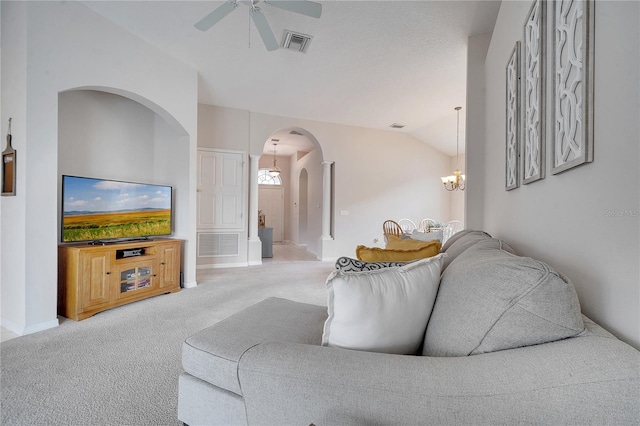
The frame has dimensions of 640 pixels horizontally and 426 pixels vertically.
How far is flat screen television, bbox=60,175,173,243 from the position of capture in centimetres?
299

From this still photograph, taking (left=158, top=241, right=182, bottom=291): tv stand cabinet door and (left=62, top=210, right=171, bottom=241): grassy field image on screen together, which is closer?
(left=62, top=210, right=171, bottom=241): grassy field image on screen

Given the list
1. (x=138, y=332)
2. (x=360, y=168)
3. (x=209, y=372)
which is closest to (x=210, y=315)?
(x=138, y=332)

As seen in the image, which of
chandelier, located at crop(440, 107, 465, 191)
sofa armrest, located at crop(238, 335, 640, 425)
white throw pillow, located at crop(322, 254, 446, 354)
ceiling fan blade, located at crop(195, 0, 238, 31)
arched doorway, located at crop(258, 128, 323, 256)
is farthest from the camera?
arched doorway, located at crop(258, 128, 323, 256)

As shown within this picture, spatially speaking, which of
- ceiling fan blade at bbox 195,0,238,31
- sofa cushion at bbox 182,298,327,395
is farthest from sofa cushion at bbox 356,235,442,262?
ceiling fan blade at bbox 195,0,238,31

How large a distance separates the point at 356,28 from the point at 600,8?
2.54 meters

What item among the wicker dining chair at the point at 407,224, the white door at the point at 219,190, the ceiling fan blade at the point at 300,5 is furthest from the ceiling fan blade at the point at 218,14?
the wicker dining chair at the point at 407,224

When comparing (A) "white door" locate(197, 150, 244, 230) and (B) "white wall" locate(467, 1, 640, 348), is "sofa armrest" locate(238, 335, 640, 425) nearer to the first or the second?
(B) "white wall" locate(467, 1, 640, 348)

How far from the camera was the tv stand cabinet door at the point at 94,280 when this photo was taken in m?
2.84

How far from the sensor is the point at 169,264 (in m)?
3.74

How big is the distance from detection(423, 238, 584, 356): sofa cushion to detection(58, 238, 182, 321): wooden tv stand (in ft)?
10.3

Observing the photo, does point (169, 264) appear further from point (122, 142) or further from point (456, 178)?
point (456, 178)

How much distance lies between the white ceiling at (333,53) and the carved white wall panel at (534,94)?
1.41 metres

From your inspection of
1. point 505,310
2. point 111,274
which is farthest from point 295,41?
point 505,310

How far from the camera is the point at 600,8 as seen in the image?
970 mm
